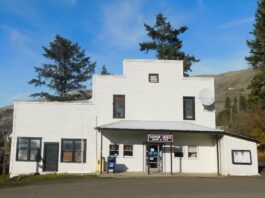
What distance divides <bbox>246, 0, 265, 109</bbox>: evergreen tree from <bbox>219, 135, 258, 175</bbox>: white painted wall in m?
15.7

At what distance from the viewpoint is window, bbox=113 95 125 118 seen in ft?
103

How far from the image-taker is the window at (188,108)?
31875mm

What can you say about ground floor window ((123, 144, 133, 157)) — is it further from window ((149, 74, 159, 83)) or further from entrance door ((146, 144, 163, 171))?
window ((149, 74, 159, 83))

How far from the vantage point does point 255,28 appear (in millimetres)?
46625

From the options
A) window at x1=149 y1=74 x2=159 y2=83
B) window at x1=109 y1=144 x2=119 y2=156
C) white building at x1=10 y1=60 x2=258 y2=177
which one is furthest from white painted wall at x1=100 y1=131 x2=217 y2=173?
window at x1=149 y1=74 x2=159 y2=83

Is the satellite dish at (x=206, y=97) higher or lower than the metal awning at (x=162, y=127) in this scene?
higher

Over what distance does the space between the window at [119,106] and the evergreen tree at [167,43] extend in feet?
79.6

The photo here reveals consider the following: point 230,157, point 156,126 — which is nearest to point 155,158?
point 156,126

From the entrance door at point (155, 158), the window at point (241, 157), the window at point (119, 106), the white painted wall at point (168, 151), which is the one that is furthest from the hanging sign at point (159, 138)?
the window at point (241, 157)

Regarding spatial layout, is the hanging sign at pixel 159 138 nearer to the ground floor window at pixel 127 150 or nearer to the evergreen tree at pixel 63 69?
the ground floor window at pixel 127 150

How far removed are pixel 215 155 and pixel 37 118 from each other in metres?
13.2

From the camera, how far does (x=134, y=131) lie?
29.9 metres

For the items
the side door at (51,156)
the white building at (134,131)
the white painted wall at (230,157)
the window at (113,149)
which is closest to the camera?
the white painted wall at (230,157)

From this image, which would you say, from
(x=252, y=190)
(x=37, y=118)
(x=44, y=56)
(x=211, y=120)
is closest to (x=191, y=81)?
(x=211, y=120)
